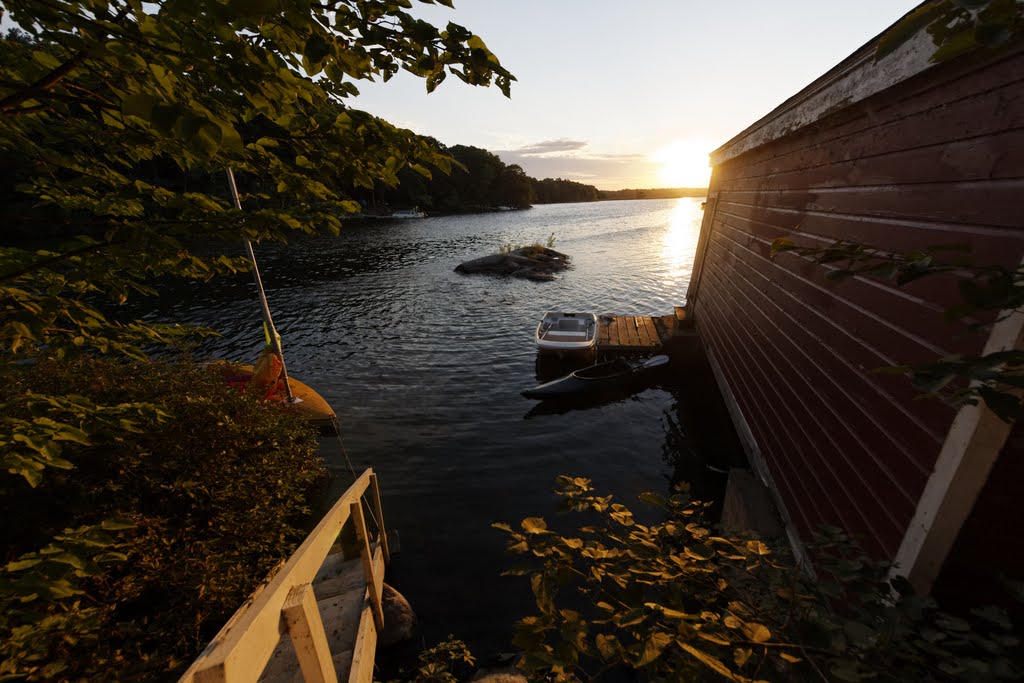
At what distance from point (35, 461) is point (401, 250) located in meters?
41.8

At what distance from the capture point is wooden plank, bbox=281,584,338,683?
256cm

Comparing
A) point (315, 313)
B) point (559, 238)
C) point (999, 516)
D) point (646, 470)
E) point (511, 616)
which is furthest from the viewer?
point (559, 238)

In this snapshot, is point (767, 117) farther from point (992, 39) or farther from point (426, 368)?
point (426, 368)

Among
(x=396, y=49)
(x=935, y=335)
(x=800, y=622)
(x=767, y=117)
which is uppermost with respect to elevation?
(x=767, y=117)

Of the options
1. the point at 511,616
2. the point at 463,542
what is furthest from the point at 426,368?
the point at 511,616

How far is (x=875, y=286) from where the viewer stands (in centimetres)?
397

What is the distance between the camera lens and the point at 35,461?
7.25ft

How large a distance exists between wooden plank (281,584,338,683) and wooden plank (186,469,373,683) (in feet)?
0.21

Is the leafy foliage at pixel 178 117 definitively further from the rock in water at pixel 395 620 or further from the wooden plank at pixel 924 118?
the rock in water at pixel 395 620

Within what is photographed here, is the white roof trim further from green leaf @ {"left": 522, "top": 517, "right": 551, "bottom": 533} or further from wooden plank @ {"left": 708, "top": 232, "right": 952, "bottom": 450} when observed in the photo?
green leaf @ {"left": 522, "top": 517, "right": 551, "bottom": 533}

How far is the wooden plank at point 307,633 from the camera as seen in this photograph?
8.40ft

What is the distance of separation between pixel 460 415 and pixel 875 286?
374 inches

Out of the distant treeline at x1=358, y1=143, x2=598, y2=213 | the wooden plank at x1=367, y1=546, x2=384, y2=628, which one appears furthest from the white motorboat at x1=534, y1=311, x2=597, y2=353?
the distant treeline at x1=358, y1=143, x2=598, y2=213

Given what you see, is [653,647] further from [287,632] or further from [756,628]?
[287,632]
